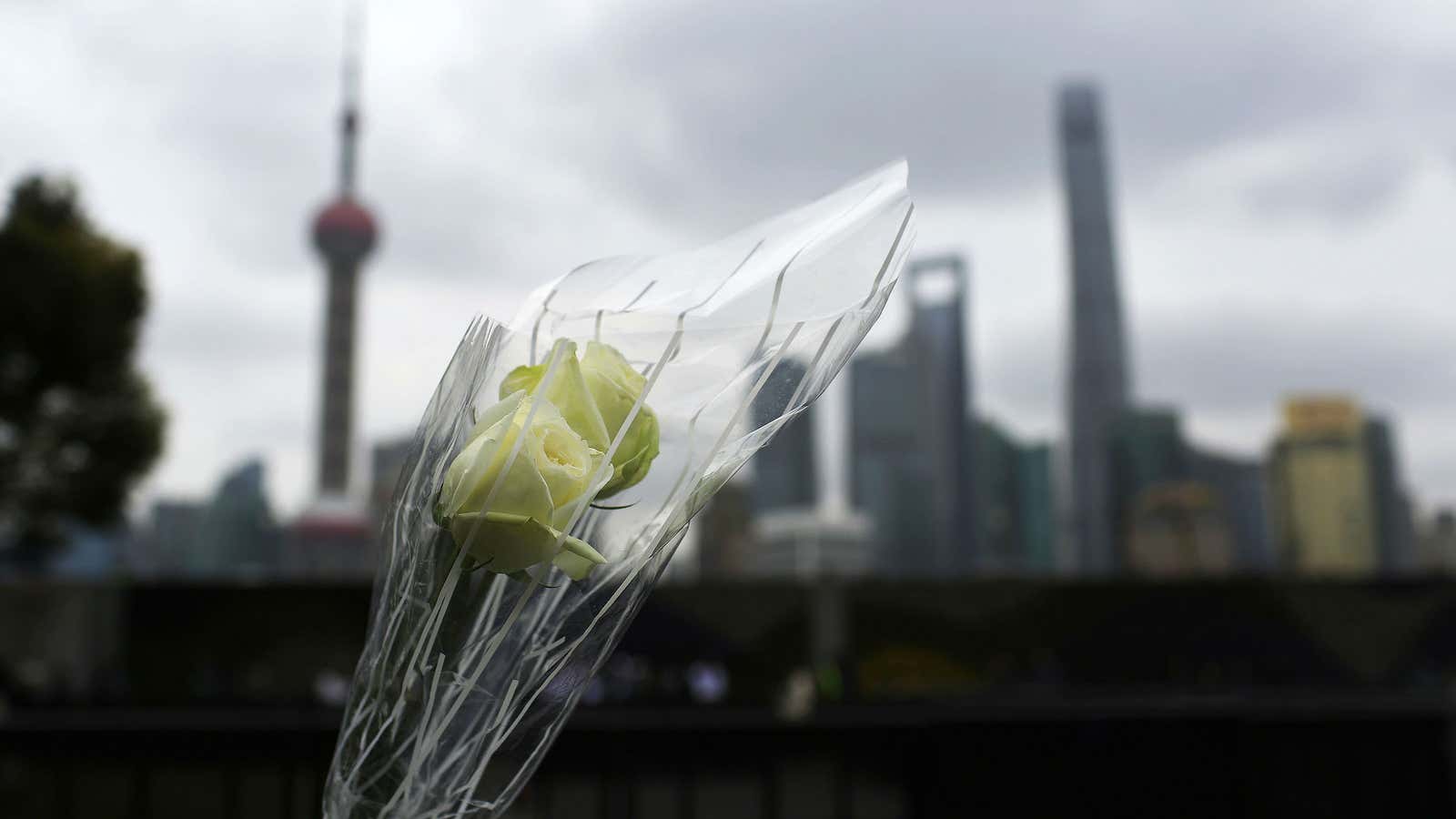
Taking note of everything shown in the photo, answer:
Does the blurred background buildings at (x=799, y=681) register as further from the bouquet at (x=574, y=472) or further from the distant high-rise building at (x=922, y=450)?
the distant high-rise building at (x=922, y=450)

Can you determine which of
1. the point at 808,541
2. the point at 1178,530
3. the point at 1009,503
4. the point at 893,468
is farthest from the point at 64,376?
the point at 1009,503

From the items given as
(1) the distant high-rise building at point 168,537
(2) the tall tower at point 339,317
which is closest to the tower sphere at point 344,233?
(2) the tall tower at point 339,317

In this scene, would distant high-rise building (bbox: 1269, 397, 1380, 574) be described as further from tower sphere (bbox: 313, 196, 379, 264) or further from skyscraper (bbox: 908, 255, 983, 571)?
tower sphere (bbox: 313, 196, 379, 264)

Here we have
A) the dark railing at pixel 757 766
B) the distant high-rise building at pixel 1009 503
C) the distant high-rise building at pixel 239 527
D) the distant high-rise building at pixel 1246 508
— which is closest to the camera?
the dark railing at pixel 757 766

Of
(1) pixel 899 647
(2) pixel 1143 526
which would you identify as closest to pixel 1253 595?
(1) pixel 899 647

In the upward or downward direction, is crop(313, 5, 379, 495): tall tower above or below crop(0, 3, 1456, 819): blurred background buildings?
above

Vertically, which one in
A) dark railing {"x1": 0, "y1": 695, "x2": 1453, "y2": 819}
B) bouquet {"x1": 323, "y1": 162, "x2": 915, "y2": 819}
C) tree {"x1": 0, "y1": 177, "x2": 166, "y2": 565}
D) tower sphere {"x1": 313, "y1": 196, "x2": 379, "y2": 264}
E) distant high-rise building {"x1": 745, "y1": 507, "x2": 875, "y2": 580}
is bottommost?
dark railing {"x1": 0, "y1": 695, "x2": 1453, "y2": 819}

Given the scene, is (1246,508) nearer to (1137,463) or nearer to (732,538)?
(1137,463)

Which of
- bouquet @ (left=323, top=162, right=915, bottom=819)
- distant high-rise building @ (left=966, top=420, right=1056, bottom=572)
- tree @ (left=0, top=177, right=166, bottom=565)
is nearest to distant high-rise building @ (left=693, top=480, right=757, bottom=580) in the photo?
tree @ (left=0, top=177, right=166, bottom=565)
